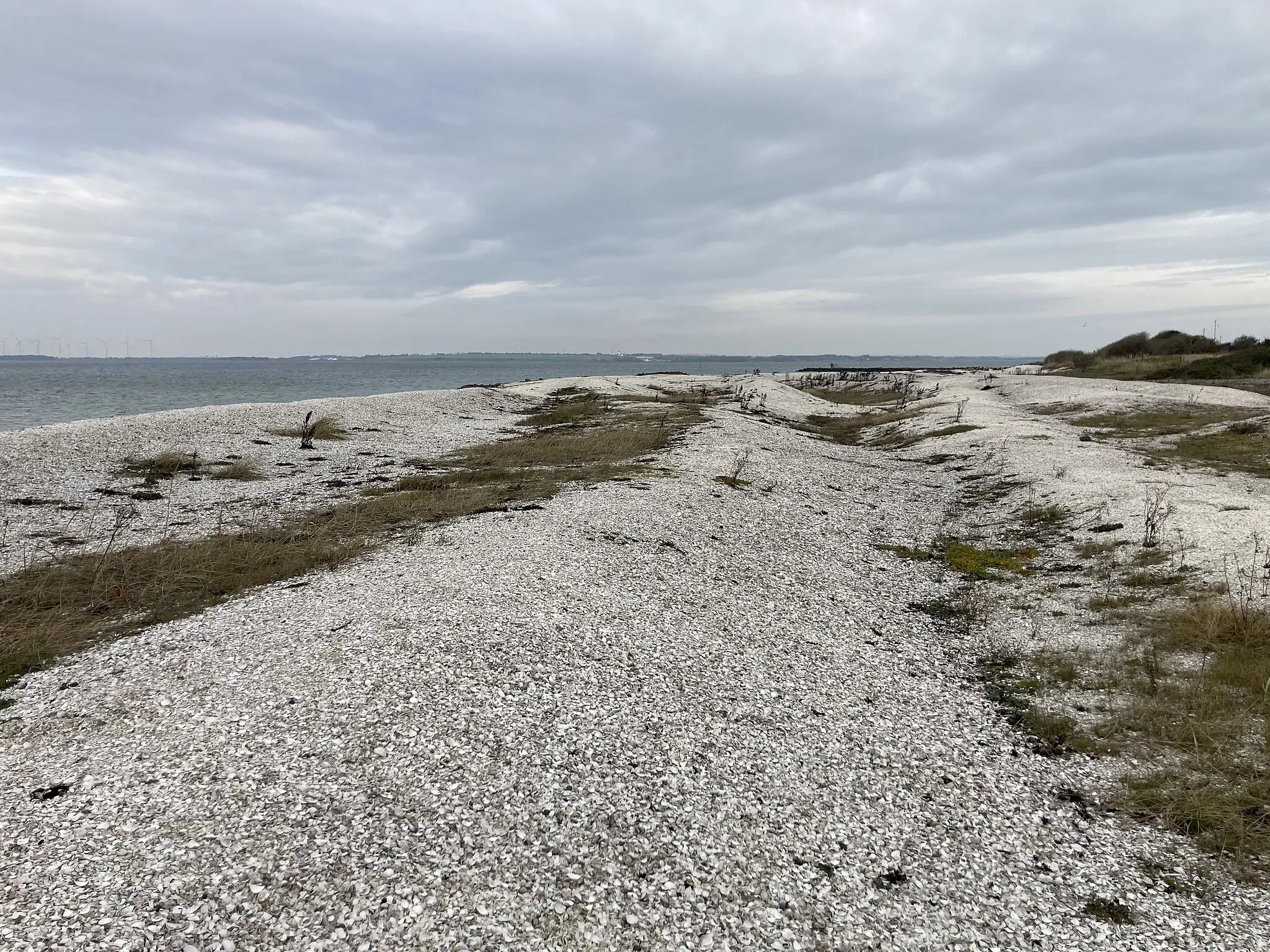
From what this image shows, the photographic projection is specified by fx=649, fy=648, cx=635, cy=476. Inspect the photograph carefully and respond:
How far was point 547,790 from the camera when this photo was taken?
317 inches

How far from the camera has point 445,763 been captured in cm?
836

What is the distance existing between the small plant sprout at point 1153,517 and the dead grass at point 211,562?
1686 cm

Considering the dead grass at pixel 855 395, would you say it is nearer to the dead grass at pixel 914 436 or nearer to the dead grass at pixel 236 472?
the dead grass at pixel 914 436

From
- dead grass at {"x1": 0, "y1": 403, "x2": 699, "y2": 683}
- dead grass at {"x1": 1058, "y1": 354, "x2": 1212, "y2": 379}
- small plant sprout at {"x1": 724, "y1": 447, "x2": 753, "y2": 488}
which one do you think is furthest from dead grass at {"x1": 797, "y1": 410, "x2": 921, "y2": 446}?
dead grass at {"x1": 1058, "y1": 354, "x2": 1212, "y2": 379}

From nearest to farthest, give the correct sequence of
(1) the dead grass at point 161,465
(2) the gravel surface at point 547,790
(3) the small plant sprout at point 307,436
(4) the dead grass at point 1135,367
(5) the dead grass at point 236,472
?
(2) the gravel surface at point 547,790 → (1) the dead grass at point 161,465 → (5) the dead grass at point 236,472 → (3) the small plant sprout at point 307,436 → (4) the dead grass at point 1135,367

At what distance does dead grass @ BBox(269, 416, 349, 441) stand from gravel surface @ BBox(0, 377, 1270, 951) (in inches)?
1000

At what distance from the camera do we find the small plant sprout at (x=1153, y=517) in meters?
17.3

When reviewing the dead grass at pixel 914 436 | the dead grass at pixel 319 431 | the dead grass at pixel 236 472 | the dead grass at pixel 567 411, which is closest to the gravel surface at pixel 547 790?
the dead grass at pixel 236 472

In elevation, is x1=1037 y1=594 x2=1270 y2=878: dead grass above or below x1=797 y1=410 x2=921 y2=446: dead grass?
below

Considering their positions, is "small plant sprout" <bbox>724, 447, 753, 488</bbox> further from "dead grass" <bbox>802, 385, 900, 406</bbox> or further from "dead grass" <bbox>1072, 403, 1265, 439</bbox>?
"dead grass" <bbox>802, 385, 900, 406</bbox>

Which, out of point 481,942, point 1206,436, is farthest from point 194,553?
point 1206,436

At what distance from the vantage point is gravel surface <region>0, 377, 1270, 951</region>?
6.32m

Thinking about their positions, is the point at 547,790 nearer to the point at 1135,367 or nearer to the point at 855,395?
the point at 855,395

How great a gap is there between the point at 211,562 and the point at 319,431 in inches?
959
